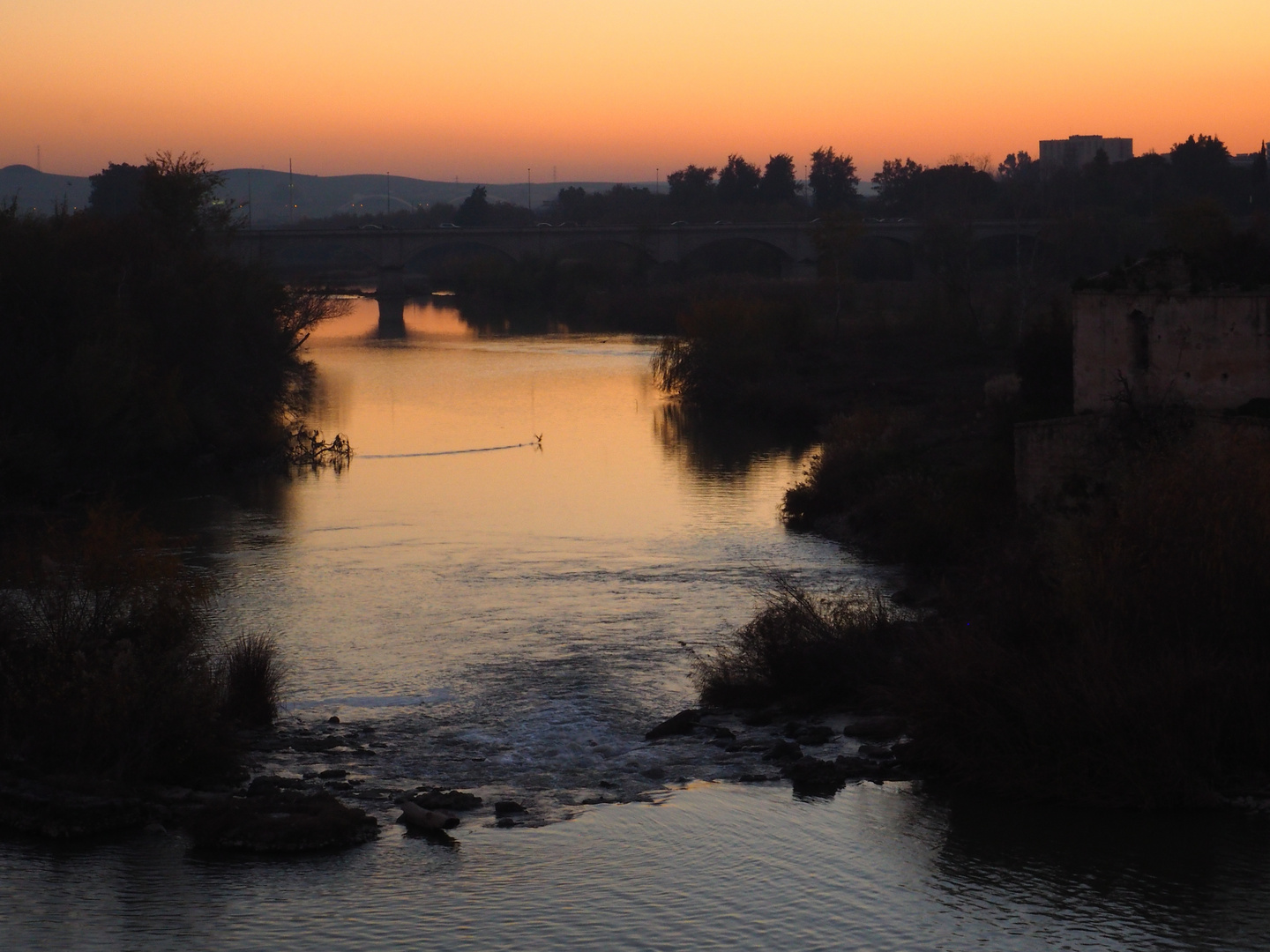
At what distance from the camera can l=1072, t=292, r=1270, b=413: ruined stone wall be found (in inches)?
846

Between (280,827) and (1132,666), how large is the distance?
26.1 feet

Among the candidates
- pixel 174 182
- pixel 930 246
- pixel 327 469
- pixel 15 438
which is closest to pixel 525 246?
pixel 930 246

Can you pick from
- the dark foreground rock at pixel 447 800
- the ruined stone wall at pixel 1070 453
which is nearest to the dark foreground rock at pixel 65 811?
the dark foreground rock at pixel 447 800

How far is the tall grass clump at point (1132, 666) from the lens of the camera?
1393 cm

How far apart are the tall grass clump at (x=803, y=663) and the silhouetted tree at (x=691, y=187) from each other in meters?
118

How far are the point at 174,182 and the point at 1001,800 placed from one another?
31616mm

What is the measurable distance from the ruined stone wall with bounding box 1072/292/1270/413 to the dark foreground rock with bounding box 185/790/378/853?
13975mm

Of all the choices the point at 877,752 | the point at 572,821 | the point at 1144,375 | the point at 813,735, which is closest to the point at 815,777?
the point at 877,752

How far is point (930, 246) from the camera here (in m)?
80.0

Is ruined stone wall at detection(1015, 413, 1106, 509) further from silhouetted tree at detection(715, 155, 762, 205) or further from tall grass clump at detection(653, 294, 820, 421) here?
silhouetted tree at detection(715, 155, 762, 205)

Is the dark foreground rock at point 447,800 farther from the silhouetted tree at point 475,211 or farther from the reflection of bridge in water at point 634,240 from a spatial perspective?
the silhouetted tree at point 475,211

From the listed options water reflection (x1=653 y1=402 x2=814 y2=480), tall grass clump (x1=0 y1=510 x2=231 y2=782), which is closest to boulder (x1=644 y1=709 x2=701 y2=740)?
tall grass clump (x1=0 y1=510 x2=231 y2=782)

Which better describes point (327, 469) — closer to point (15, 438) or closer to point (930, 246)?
point (15, 438)

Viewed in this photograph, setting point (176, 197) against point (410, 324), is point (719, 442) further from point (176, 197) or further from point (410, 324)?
point (410, 324)
